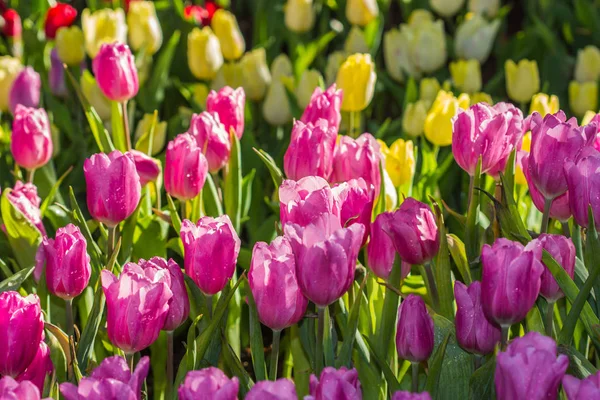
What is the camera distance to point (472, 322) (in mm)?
1122

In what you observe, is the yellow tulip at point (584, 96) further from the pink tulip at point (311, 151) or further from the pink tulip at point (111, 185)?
the pink tulip at point (111, 185)

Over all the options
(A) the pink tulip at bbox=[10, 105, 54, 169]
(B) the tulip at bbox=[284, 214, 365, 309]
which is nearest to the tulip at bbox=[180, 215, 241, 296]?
(B) the tulip at bbox=[284, 214, 365, 309]

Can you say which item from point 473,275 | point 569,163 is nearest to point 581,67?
point 473,275

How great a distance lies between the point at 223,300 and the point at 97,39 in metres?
1.45

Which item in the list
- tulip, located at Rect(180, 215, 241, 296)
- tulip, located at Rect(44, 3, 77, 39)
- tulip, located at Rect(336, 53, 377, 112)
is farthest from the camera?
tulip, located at Rect(44, 3, 77, 39)

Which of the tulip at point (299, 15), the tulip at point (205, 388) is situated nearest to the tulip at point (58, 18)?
the tulip at point (299, 15)

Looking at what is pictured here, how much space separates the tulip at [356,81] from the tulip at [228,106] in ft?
1.23

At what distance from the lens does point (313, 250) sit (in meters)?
1.03

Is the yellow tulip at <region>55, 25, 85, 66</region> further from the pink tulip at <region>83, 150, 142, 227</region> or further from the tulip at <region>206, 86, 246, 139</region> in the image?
the pink tulip at <region>83, 150, 142, 227</region>

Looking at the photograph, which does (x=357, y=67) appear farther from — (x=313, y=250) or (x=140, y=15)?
(x=313, y=250)

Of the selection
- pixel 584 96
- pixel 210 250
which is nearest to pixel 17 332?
pixel 210 250

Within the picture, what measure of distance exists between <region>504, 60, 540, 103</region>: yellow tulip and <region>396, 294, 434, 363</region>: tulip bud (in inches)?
54.7

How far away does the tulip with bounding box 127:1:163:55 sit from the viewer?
251 centimetres

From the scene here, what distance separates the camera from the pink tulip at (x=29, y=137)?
173 centimetres
